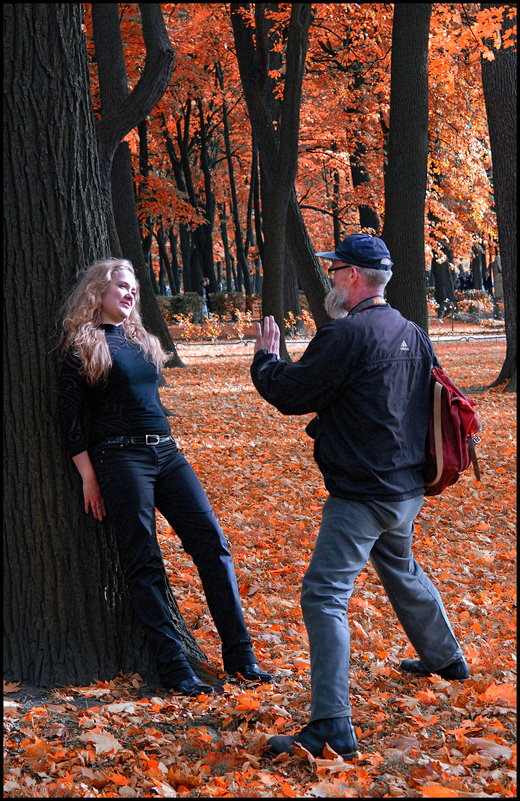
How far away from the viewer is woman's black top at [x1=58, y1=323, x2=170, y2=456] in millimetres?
3912

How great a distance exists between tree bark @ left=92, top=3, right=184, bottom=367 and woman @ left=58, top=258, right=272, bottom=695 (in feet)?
18.0

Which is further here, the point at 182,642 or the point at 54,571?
the point at 182,642

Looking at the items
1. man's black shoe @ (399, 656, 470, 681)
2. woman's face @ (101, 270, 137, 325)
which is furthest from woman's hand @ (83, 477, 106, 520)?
man's black shoe @ (399, 656, 470, 681)

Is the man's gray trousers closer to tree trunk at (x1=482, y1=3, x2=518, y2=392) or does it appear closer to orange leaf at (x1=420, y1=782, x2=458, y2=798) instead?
orange leaf at (x1=420, y1=782, x2=458, y2=798)

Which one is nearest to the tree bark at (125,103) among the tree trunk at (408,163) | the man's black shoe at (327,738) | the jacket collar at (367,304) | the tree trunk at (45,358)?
the tree trunk at (408,163)

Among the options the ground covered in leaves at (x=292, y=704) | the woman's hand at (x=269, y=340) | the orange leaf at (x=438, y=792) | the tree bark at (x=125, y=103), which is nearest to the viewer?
the orange leaf at (x=438, y=792)

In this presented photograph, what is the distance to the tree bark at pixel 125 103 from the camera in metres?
10.3

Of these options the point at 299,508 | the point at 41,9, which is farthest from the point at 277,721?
the point at 299,508

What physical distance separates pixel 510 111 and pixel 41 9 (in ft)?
34.1

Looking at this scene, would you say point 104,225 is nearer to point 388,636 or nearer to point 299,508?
point 388,636

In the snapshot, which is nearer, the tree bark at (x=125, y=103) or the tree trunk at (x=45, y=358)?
the tree trunk at (x=45, y=358)

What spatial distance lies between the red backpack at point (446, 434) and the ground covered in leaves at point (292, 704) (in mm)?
1015

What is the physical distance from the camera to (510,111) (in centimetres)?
1284

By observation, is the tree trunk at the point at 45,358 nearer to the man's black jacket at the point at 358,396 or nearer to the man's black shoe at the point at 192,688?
the man's black shoe at the point at 192,688
